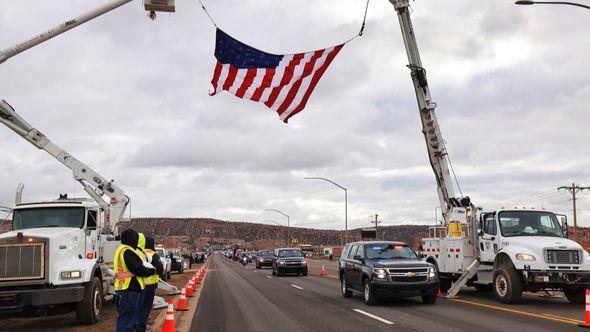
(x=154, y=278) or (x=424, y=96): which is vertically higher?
(x=424, y=96)

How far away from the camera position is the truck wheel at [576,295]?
1661 centimetres

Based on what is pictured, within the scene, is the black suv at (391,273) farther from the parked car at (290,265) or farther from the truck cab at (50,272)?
the parked car at (290,265)

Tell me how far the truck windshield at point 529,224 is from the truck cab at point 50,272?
1179 centimetres

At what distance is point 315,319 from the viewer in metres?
13.6

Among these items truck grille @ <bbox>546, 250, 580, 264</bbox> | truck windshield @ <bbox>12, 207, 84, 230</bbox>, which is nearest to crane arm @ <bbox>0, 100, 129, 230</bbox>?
truck windshield @ <bbox>12, 207, 84, 230</bbox>

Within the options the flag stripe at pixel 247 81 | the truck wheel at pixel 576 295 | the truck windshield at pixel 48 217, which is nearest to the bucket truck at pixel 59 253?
Answer: the truck windshield at pixel 48 217

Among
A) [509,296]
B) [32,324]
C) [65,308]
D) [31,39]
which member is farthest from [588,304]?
[31,39]

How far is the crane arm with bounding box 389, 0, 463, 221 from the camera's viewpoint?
21.4 m

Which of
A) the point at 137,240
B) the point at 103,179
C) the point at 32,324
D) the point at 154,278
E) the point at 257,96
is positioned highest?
the point at 257,96

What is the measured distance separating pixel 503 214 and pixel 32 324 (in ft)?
44.7

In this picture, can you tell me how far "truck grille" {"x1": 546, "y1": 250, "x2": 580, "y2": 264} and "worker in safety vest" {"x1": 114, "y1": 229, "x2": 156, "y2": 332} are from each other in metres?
11.6

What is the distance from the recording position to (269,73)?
53.1ft

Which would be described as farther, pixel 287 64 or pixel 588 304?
pixel 287 64

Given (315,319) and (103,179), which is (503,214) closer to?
(315,319)
